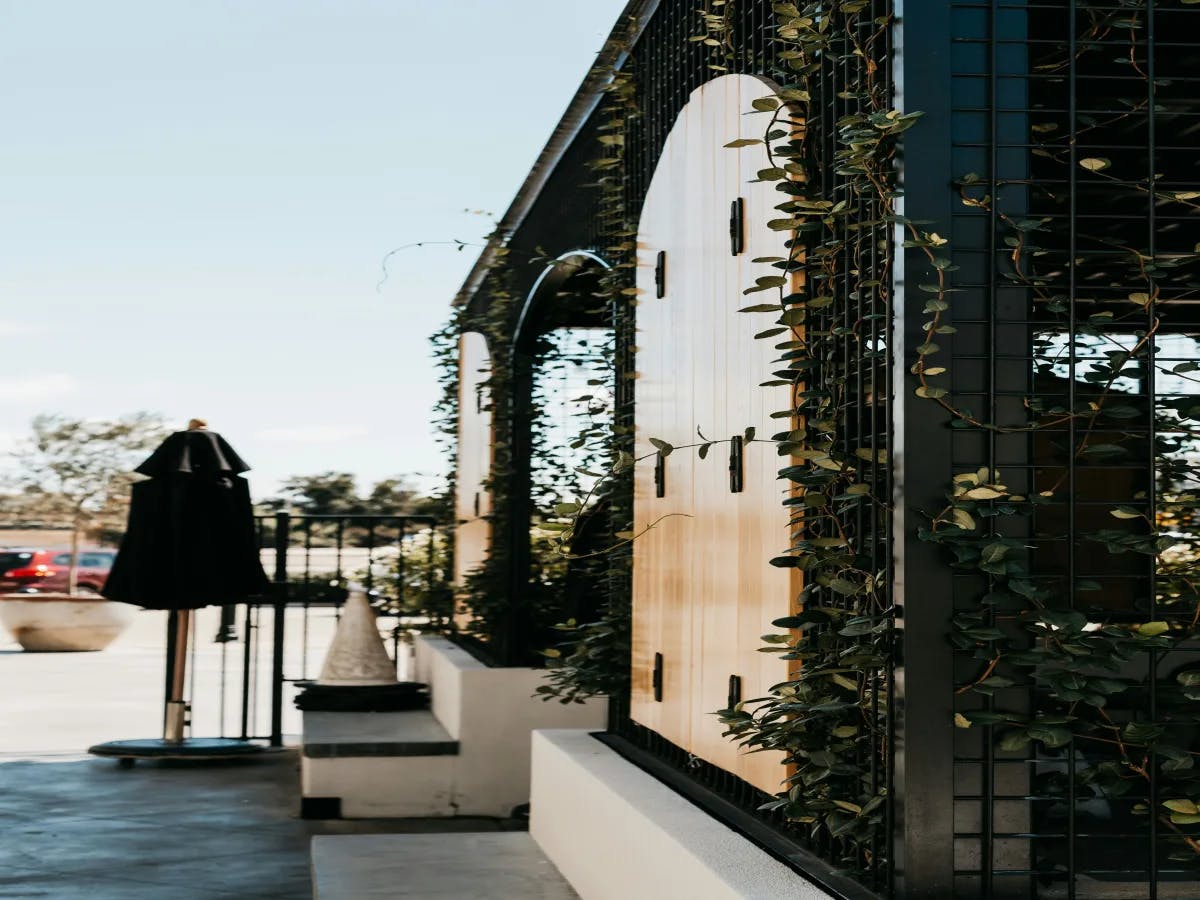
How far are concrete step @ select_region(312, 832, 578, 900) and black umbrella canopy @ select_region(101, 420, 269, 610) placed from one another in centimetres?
273

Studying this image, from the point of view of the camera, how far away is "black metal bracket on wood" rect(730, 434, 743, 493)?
3256 mm

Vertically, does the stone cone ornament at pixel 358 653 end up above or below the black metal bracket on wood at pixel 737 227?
below

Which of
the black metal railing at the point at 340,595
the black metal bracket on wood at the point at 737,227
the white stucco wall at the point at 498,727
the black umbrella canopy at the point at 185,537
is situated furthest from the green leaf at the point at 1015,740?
the black metal railing at the point at 340,595

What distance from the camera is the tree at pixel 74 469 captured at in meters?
20.2

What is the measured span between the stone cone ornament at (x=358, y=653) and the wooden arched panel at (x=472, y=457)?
0.58 meters

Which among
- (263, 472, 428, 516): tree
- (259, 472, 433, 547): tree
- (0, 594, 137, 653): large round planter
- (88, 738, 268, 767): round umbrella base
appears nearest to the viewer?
(88, 738, 268, 767): round umbrella base

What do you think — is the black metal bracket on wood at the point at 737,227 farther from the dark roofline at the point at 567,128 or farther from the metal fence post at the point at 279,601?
the metal fence post at the point at 279,601

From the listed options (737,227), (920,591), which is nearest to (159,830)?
(737,227)

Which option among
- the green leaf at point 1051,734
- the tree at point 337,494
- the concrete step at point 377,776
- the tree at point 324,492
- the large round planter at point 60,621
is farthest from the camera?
the tree at point 324,492

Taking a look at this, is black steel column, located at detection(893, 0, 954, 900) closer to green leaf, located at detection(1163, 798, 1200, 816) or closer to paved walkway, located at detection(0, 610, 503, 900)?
green leaf, located at detection(1163, 798, 1200, 816)

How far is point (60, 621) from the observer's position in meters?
13.8

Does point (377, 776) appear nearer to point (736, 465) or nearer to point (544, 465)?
point (544, 465)

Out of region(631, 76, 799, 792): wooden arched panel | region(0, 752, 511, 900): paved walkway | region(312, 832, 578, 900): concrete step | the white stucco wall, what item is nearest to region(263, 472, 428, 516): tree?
region(0, 752, 511, 900): paved walkway

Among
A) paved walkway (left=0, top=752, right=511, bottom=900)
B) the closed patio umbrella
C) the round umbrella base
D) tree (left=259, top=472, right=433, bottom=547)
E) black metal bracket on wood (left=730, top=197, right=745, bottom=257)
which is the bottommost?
paved walkway (left=0, top=752, right=511, bottom=900)
